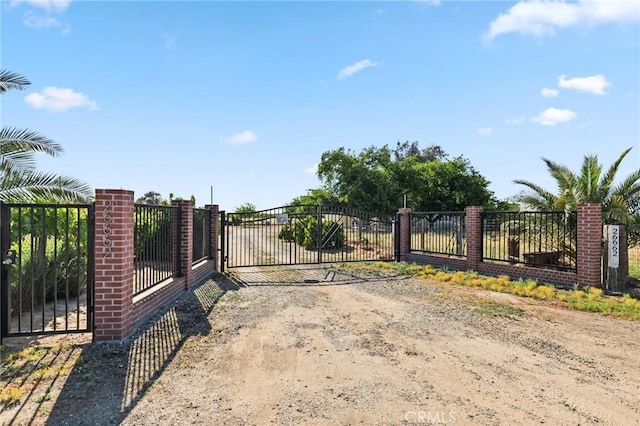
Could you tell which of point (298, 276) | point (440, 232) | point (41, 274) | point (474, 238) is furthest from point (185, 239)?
point (440, 232)

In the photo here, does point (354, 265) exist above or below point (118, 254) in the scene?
below

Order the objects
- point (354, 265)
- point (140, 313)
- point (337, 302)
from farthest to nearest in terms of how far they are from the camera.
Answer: point (354, 265) → point (337, 302) → point (140, 313)

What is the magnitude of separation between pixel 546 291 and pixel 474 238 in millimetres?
3280

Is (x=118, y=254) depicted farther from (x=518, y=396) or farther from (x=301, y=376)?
(x=518, y=396)

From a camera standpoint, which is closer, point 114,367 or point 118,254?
point 114,367

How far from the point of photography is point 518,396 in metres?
3.89

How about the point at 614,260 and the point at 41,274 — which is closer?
the point at 41,274

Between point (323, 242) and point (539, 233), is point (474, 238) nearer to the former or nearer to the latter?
point (539, 233)

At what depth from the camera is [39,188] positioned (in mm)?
7785

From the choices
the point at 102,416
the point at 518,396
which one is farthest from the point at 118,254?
the point at 518,396

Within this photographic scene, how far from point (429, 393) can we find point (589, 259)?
23.8 ft

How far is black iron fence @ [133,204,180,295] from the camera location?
672 centimetres

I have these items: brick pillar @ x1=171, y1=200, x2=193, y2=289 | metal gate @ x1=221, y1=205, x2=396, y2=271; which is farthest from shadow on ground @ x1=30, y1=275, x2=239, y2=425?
metal gate @ x1=221, y1=205, x2=396, y2=271

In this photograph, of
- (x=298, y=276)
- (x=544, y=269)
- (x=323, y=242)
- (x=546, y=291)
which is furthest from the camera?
(x=323, y=242)
